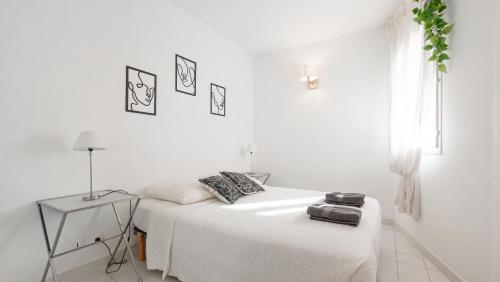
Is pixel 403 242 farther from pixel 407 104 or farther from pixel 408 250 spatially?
pixel 407 104

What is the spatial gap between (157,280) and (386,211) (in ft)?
9.99

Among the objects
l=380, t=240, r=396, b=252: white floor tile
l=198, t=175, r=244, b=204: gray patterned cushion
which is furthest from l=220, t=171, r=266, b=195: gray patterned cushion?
l=380, t=240, r=396, b=252: white floor tile

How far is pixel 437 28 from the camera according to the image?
2.01m

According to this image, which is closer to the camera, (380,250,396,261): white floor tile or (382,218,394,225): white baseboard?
(380,250,396,261): white floor tile

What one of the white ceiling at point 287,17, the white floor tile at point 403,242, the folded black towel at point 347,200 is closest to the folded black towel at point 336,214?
the folded black towel at point 347,200

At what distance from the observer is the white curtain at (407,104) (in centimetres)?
240

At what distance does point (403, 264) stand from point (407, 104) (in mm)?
1687

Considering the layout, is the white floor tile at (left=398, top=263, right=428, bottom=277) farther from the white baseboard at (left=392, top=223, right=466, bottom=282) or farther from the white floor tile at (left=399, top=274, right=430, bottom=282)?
the white baseboard at (left=392, top=223, right=466, bottom=282)

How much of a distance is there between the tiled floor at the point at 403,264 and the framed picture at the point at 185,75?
2.84 meters

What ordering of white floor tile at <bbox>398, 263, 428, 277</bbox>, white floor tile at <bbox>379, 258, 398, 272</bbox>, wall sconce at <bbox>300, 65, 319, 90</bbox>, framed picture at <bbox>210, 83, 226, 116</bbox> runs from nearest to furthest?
white floor tile at <bbox>398, 263, 428, 277</bbox>
white floor tile at <bbox>379, 258, 398, 272</bbox>
framed picture at <bbox>210, 83, 226, 116</bbox>
wall sconce at <bbox>300, 65, 319, 90</bbox>

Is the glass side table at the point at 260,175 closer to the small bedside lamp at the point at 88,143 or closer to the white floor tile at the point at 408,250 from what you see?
the white floor tile at the point at 408,250

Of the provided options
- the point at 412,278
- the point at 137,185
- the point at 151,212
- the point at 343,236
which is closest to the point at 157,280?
the point at 151,212

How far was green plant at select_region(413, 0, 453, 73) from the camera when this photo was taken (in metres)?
1.94

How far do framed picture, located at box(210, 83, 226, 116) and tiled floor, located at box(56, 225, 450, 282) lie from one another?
2.11m
